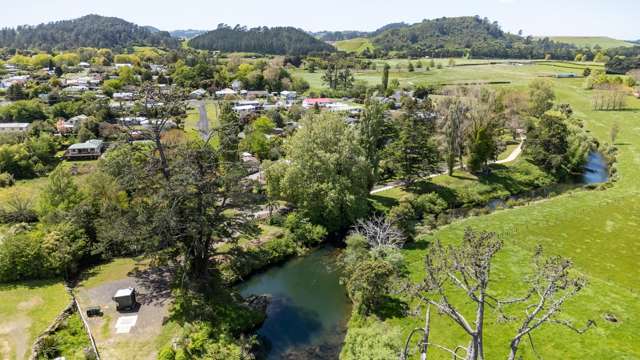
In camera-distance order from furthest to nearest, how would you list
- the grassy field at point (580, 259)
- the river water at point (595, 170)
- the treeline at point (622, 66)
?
1. the treeline at point (622, 66)
2. the river water at point (595, 170)
3. the grassy field at point (580, 259)

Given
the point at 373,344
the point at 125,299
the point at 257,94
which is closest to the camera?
the point at 373,344

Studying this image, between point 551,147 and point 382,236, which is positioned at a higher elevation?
point 551,147

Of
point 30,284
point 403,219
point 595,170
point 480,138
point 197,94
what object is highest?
point 197,94

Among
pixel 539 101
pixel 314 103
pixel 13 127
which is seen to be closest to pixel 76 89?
pixel 13 127

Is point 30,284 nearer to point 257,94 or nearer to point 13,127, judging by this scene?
point 13,127

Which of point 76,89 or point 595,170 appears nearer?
point 595,170

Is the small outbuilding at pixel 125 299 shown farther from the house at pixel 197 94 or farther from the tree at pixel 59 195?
the house at pixel 197 94

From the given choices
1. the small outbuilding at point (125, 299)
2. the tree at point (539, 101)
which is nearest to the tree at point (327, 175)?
the small outbuilding at point (125, 299)
